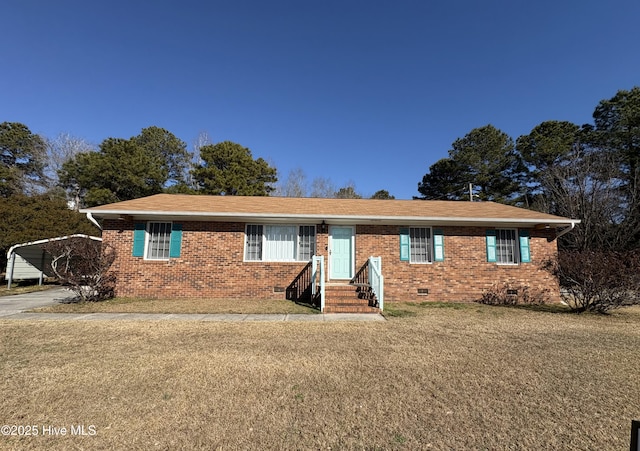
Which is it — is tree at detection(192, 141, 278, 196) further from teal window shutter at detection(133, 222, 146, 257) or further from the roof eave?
the roof eave

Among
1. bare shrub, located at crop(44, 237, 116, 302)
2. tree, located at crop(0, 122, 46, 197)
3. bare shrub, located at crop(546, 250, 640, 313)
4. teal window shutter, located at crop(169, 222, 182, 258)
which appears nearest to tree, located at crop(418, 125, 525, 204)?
bare shrub, located at crop(546, 250, 640, 313)

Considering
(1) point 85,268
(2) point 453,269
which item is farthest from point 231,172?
(2) point 453,269

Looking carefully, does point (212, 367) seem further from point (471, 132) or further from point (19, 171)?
point (19, 171)

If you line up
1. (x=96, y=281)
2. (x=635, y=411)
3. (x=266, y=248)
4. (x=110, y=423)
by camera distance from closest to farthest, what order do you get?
(x=110, y=423)
(x=635, y=411)
(x=96, y=281)
(x=266, y=248)

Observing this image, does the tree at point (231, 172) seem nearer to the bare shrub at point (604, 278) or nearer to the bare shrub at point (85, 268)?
the bare shrub at point (85, 268)

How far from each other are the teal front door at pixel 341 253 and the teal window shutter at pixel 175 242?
519 centimetres

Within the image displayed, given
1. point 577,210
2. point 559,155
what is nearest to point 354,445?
point 577,210

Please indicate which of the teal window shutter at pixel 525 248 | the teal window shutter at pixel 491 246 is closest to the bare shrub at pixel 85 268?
the teal window shutter at pixel 491 246

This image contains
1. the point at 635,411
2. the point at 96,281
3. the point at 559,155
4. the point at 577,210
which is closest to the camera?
the point at 635,411

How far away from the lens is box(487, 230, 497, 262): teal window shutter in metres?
10.8

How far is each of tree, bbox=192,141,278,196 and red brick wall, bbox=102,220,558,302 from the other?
45.3ft

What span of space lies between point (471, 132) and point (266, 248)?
24.5 metres

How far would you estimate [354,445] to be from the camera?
2523 millimetres

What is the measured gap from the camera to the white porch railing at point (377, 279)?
852cm
